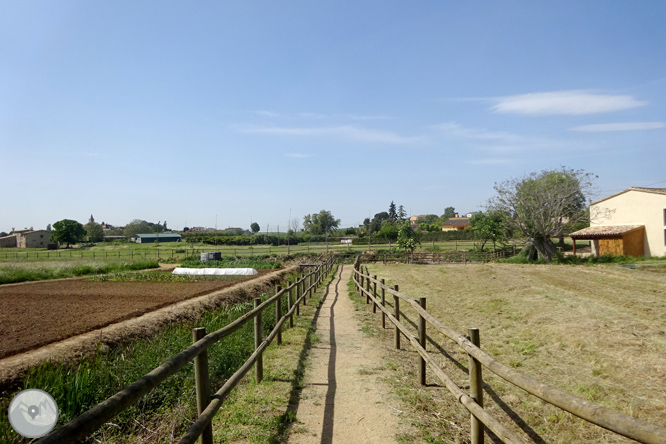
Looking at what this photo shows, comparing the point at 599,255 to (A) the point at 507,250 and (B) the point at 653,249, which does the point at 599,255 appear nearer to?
(B) the point at 653,249

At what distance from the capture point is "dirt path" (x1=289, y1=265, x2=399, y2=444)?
398cm

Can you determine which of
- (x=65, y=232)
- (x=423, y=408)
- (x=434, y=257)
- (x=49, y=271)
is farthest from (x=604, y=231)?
(x=65, y=232)

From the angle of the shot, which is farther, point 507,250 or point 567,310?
point 507,250

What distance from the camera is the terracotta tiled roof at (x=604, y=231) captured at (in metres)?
30.7

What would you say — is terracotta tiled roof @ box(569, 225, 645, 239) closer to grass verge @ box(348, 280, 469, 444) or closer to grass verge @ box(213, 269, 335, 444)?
grass verge @ box(348, 280, 469, 444)

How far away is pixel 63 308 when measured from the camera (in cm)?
1238

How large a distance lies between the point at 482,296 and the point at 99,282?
1794 cm

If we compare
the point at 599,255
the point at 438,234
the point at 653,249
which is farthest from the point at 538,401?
the point at 438,234

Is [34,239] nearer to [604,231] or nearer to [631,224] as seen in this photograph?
[604,231]

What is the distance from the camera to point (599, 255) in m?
33.3

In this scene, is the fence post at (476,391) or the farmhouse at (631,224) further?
the farmhouse at (631,224)

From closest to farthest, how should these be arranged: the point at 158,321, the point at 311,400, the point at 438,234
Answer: the point at 311,400
the point at 158,321
the point at 438,234

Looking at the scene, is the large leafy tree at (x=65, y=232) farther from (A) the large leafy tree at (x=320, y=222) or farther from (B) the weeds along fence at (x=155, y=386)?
(B) the weeds along fence at (x=155, y=386)

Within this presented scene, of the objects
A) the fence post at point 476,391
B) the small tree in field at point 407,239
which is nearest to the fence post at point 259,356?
the fence post at point 476,391
